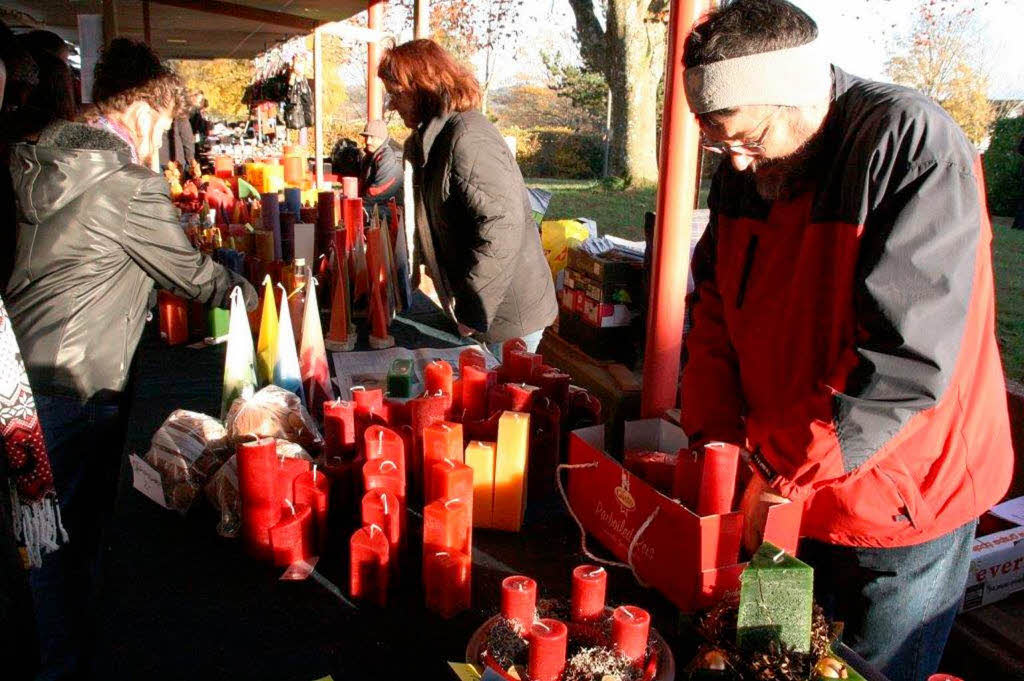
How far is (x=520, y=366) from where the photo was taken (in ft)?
5.56

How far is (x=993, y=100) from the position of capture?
1512cm

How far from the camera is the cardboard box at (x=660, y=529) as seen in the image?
110cm

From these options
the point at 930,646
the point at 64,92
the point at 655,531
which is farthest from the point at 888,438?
the point at 64,92

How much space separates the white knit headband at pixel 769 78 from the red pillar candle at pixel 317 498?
860 mm

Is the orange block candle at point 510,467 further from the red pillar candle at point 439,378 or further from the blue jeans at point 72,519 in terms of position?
the blue jeans at point 72,519

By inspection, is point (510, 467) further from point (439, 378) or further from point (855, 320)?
point (855, 320)

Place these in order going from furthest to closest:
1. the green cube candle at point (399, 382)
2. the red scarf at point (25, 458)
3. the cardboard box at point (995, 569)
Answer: the cardboard box at point (995, 569), the green cube candle at point (399, 382), the red scarf at point (25, 458)

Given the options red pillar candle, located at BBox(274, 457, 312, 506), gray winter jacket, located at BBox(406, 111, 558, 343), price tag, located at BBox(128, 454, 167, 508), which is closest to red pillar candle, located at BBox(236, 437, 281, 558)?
red pillar candle, located at BBox(274, 457, 312, 506)

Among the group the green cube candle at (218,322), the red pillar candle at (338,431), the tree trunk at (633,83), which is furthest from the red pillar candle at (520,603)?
the tree trunk at (633,83)

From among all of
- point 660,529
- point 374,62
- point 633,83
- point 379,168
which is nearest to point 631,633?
point 660,529

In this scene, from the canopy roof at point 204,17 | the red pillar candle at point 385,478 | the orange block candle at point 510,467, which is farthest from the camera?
the canopy roof at point 204,17

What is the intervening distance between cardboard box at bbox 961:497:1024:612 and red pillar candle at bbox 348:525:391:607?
1.54 metres

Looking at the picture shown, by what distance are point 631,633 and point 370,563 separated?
17.4 inches

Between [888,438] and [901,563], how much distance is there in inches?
11.7
